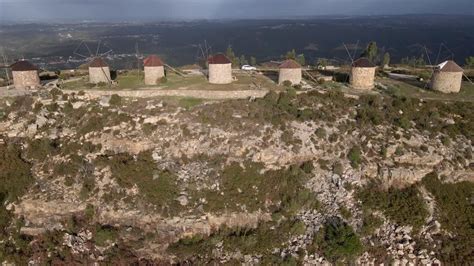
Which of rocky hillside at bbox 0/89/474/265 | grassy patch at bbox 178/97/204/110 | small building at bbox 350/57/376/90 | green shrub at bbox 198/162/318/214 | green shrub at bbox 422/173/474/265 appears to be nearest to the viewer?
green shrub at bbox 422/173/474/265

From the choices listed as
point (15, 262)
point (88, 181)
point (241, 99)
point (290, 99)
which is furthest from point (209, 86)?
point (15, 262)

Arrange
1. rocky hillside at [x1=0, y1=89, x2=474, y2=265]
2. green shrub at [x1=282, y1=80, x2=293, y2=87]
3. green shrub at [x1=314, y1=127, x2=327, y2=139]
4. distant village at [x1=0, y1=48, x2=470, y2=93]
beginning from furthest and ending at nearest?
green shrub at [x1=282, y1=80, x2=293, y2=87]
distant village at [x1=0, y1=48, x2=470, y2=93]
green shrub at [x1=314, y1=127, x2=327, y2=139]
rocky hillside at [x1=0, y1=89, x2=474, y2=265]

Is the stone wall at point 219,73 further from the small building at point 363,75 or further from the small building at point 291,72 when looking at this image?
the small building at point 363,75

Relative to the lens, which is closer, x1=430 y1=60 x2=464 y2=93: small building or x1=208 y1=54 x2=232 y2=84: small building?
x1=430 y1=60 x2=464 y2=93: small building

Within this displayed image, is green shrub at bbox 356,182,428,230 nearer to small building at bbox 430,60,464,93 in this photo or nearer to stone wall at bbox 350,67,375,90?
stone wall at bbox 350,67,375,90

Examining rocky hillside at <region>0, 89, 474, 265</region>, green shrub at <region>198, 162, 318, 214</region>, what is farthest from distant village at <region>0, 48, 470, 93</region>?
green shrub at <region>198, 162, 318, 214</region>

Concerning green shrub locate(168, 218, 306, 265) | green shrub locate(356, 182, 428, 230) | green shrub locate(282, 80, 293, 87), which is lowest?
green shrub locate(168, 218, 306, 265)

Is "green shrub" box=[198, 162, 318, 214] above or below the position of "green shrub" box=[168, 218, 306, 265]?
above

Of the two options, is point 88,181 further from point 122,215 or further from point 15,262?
point 15,262
